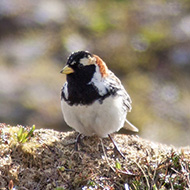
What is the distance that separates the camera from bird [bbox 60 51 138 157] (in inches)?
239

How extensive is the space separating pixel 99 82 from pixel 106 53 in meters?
6.52

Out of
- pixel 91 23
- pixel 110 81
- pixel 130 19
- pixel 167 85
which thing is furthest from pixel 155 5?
pixel 110 81

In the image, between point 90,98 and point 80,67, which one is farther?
point 80,67

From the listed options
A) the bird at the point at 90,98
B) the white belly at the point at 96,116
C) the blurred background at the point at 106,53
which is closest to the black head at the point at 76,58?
the bird at the point at 90,98

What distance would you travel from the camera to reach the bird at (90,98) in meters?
6.07

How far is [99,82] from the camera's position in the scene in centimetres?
623

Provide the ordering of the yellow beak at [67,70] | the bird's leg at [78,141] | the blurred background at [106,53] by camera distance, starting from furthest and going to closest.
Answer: the blurred background at [106,53] → the yellow beak at [67,70] → the bird's leg at [78,141]

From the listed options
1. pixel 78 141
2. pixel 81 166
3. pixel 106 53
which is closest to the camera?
pixel 81 166

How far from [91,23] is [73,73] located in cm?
812

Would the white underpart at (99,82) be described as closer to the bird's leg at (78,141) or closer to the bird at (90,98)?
the bird at (90,98)

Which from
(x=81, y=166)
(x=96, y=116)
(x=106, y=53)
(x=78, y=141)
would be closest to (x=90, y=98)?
(x=96, y=116)

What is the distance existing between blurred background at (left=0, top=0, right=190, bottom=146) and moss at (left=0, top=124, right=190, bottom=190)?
441 cm

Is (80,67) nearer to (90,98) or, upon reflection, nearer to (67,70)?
(67,70)

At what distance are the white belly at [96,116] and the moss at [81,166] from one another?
24 cm
